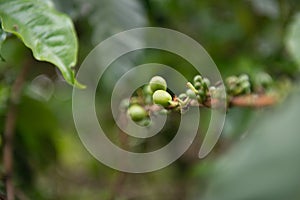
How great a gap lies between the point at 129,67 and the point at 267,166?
2.53 feet

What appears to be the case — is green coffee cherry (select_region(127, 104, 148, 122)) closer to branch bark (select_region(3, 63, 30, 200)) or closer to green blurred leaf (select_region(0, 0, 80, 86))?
green blurred leaf (select_region(0, 0, 80, 86))

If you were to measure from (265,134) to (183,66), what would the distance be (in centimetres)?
111

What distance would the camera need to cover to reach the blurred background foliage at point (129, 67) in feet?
3.39

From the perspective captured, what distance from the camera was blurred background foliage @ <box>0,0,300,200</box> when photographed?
1033mm

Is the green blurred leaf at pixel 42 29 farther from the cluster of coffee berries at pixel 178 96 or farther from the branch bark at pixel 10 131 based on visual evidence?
the branch bark at pixel 10 131

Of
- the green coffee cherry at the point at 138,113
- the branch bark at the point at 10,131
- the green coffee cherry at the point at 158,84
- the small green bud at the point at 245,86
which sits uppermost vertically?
the small green bud at the point at 245,86

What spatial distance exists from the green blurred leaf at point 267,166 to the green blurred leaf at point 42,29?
43 cm

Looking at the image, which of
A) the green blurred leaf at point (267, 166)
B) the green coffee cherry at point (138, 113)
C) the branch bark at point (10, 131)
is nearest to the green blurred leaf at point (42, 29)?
the green coffee cherry at point (138, 113)

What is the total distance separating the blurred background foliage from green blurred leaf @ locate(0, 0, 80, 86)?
234 millimetres

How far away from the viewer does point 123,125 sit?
1010 millimetres

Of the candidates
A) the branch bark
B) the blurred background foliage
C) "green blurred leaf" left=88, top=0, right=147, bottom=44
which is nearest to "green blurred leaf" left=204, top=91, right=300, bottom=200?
the blurred background foliage

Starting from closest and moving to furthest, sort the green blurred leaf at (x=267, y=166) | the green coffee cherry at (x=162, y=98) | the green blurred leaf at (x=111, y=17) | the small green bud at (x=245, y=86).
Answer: the green blurred leaf at (x=267, y=166) → the green coffee cherry at (x=162, y=98) → the small green bud at (x=245, y=86) → the green blurred leaf at (x=111, y=17)

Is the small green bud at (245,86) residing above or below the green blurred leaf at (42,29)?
above

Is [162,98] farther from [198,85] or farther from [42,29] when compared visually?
[42,29]
